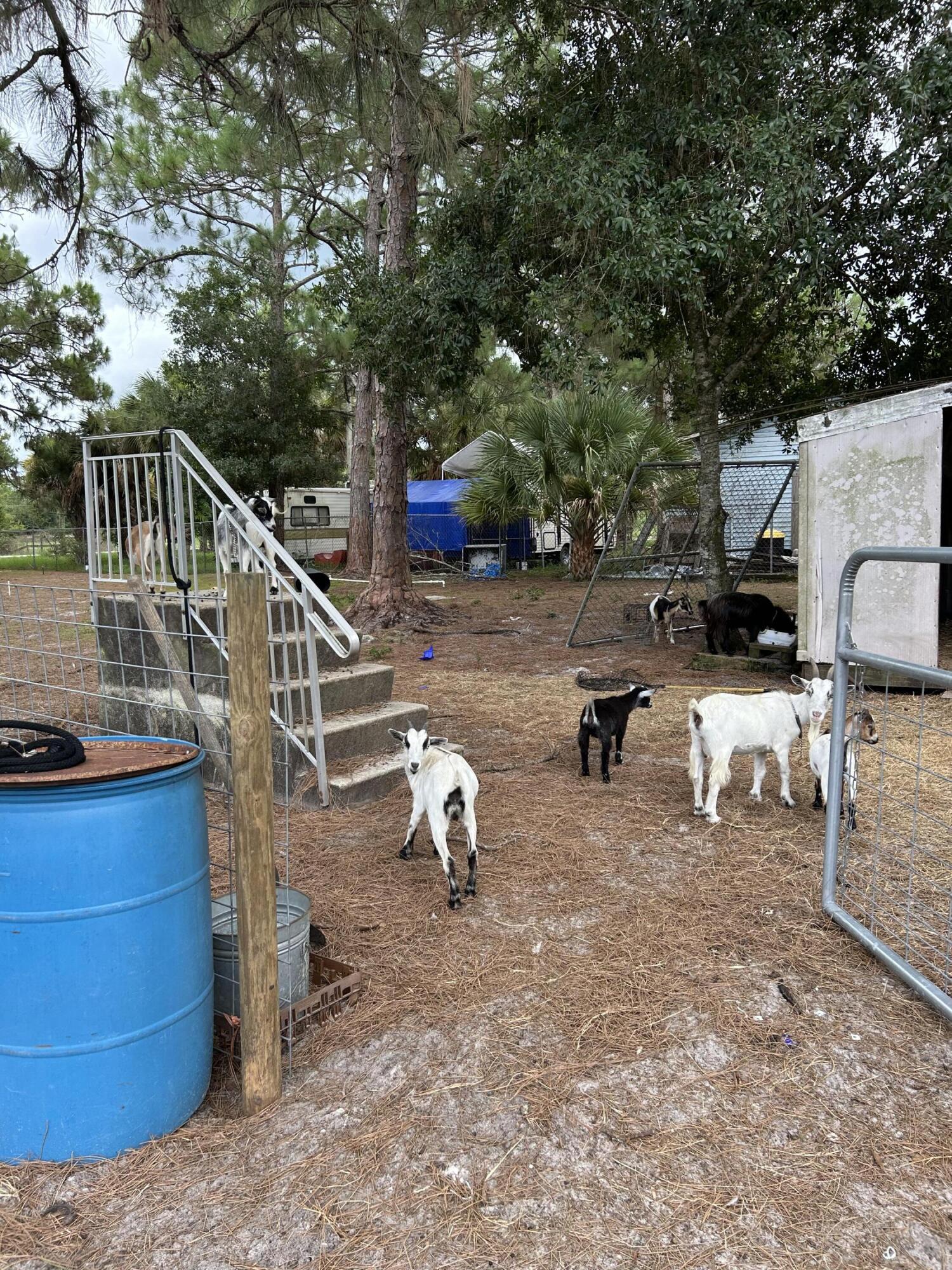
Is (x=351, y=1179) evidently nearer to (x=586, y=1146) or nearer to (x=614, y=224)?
(x=586, y=1146)

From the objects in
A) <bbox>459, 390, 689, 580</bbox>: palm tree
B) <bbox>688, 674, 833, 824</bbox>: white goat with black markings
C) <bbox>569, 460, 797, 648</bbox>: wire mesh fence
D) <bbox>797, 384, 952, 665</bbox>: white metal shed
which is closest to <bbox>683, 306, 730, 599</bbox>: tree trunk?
<bbox>569, 460, 797, 648</bbox>: wire mesh fence

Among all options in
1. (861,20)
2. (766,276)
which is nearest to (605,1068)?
(766,276)

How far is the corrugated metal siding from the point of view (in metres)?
13.1

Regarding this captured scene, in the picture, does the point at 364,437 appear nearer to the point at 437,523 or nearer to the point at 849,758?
the point at 437,523

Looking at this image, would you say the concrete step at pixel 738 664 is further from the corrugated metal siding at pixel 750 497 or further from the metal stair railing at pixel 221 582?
the metal stair railing at pixel 221 582

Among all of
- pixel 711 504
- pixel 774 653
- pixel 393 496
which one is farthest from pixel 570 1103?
pixel 393 496

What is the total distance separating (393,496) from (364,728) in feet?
25.3

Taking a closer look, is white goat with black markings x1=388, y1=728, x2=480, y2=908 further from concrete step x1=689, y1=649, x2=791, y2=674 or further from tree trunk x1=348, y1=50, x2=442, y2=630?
tree trunk x1=348, y1=50, x2=442, y2=630

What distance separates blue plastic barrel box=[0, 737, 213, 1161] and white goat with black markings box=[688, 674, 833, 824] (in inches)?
122

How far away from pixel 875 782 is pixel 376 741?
323cm

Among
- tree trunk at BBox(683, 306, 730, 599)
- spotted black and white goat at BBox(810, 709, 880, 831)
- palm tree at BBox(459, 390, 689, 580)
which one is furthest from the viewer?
palm tree at BBox(459, 390, 689, 580)

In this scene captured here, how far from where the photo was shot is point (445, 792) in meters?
3.79

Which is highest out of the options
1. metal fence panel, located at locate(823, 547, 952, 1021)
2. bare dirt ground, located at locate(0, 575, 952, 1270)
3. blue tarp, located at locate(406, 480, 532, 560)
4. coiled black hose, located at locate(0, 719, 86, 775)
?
blue tarp, located at locate(406, 480, 532, 560)

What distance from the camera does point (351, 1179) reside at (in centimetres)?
222
